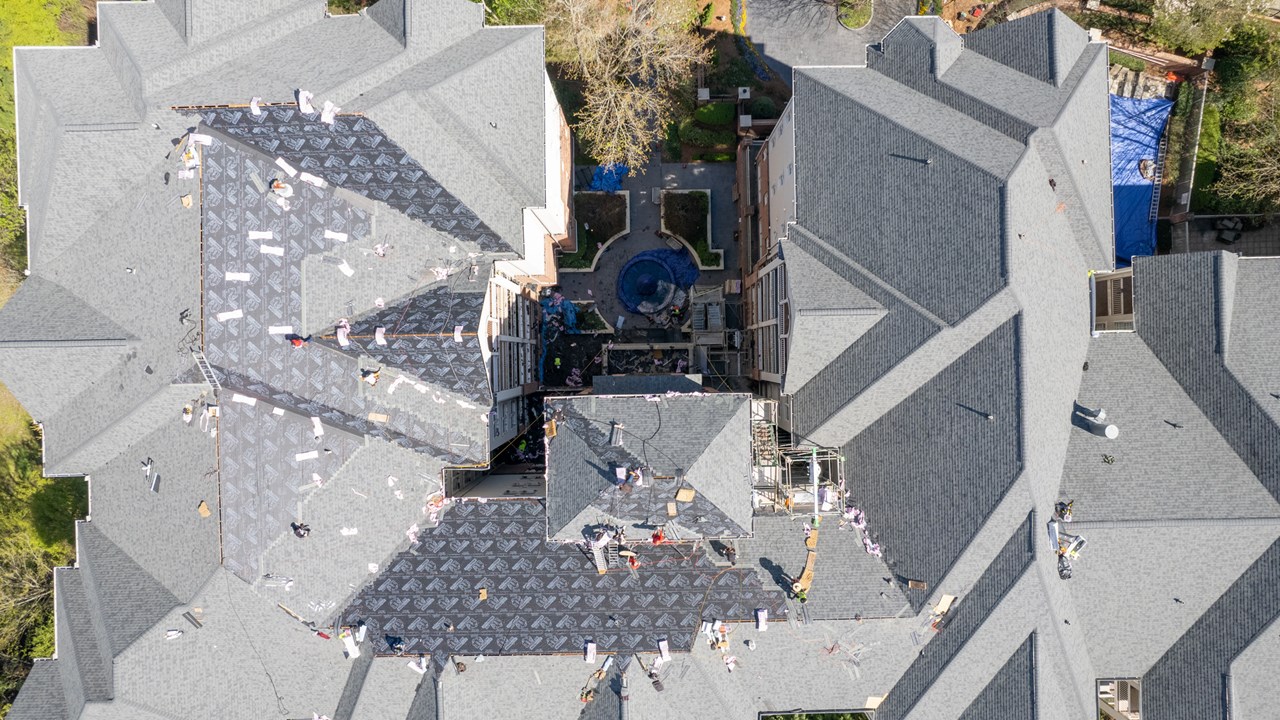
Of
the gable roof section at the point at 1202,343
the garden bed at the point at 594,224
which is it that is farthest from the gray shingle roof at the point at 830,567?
the garden bed at the point at 594,224

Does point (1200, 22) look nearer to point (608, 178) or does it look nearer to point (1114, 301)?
point (1114, 301)

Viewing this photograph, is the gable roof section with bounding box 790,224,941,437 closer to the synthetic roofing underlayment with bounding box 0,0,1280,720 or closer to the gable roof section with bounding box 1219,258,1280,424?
the synthetic roofing underlayment with bounding box 0,0,1280,720

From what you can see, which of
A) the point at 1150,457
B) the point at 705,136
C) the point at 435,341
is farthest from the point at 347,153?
the point at 1150,457

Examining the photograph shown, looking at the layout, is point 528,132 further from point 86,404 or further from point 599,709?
point 599,709

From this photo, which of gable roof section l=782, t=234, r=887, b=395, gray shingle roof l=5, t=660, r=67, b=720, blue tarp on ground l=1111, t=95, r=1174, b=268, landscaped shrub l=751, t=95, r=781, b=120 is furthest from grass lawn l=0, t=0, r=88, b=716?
blue tarp on ground l=1111, t=95, r=1174, b=268

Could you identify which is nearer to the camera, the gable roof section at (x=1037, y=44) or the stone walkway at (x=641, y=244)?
the gable roof section at (x=1037, y=44)

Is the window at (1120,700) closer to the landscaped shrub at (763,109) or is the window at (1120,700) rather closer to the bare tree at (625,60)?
the landscaped shrub at (763,109)
